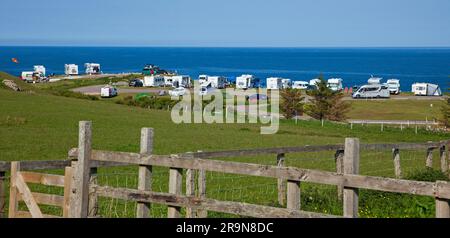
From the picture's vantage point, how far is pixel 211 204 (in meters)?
9.71

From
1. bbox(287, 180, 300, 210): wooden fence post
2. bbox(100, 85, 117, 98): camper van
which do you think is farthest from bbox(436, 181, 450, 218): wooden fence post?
bbox(100, 85, 117, 98): camper van

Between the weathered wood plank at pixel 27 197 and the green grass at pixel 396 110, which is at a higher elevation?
the weathered wood plank at pixel 27 197

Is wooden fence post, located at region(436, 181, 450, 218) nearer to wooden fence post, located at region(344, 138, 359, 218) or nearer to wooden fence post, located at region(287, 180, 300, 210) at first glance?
wooden fence post, located at region(344, 138, 359, 218)

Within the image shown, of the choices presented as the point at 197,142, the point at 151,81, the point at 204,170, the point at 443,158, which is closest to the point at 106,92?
the point at 151,81

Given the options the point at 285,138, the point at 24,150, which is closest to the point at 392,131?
the point at 285,138

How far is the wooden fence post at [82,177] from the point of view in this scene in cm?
1089

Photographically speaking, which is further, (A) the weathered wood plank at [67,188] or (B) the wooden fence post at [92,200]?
(A) the weathered wood plank at [67,188]

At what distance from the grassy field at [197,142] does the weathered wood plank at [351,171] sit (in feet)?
11.9

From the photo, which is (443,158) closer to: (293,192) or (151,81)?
(293,192)

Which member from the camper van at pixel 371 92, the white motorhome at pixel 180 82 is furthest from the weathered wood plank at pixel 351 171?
the white motorhome at pixel 180 82

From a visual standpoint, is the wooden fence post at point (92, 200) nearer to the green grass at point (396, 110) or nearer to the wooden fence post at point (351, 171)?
the wooden fence post at point (351, 171)

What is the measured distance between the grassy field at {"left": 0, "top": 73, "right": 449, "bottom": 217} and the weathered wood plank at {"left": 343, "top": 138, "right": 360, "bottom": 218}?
3626 millimetres

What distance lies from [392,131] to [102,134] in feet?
67.2

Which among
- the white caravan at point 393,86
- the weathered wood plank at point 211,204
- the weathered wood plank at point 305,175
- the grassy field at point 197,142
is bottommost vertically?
the grassy field at point 197,142
